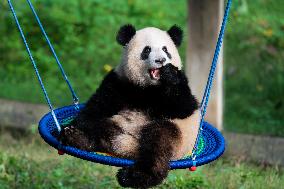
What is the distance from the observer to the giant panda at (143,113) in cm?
334

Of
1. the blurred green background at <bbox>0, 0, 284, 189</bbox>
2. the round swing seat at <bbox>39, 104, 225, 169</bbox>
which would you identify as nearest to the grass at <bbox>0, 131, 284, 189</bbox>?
the round swing seat at <bbox>39, 104, 225, 169</bbox>

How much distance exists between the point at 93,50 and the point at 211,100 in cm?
333

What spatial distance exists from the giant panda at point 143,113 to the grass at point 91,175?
1.06m

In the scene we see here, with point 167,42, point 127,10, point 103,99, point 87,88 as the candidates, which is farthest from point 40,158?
point 127,10

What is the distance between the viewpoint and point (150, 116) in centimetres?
359

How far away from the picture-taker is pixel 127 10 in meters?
9.50

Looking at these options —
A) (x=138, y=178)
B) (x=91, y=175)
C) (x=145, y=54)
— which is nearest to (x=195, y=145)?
(x=138, y=178)

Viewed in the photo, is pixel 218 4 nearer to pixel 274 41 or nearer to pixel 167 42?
pixel 167 42

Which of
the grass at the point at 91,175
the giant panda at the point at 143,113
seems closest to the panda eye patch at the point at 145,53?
the giant panda at the point at 143,113

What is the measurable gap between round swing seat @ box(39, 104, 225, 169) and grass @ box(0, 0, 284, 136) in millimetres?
3775

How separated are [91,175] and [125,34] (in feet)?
5.44

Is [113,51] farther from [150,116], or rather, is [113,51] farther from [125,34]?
[150,116]

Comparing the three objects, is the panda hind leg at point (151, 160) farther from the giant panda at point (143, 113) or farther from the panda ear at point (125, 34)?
the panda ear at point (125, 34)

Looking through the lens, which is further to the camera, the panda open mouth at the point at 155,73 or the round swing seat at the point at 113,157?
the panda open mouth at the point at 155,73
